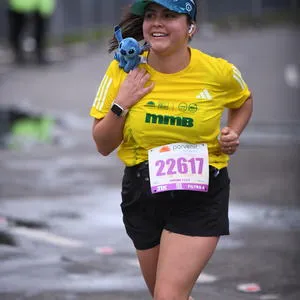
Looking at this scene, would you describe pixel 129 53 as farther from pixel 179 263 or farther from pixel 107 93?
pixel 179 263

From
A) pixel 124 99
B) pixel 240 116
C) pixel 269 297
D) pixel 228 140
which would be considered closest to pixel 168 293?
pixel 228 140

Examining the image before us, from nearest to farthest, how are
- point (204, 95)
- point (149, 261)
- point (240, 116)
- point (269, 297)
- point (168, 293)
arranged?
point (168, 293), point (204, 95), point (149, 261), point (240, 116), point (269, 297)

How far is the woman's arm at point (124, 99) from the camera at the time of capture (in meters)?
5.20

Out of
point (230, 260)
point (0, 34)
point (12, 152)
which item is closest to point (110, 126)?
point (230, 260)

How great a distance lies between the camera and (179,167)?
5336 millimetres

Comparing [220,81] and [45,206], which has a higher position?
[220,81]

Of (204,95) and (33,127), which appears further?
(33,127)

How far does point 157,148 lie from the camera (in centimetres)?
529

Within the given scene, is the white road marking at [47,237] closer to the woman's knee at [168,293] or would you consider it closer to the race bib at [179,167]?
the race bib at [179,167]

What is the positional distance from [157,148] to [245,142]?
7.83m

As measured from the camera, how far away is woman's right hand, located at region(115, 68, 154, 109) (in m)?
5.20

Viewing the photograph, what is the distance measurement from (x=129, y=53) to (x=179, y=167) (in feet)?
1.92

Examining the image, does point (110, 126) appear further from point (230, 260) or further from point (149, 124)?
point (230, 260)

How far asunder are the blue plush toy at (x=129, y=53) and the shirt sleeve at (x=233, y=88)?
1.41ft
